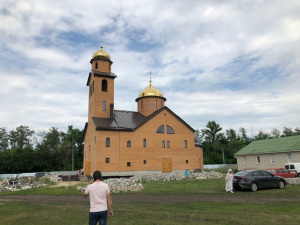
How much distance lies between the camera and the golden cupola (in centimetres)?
3569

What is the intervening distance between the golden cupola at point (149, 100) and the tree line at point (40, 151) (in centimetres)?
2610

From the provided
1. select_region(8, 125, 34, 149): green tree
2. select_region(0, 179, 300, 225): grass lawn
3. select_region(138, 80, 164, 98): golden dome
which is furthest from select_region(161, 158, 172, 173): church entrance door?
select_region(8, 125, 34, 149): green tree

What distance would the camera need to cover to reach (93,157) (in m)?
29.2

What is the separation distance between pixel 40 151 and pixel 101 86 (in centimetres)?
3510

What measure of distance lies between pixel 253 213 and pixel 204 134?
3023 inches

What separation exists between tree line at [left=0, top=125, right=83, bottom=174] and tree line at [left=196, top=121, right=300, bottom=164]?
35.7 metres

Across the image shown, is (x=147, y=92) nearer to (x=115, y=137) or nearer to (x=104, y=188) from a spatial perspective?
(x=115, y=137)

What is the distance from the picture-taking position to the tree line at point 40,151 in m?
52.9

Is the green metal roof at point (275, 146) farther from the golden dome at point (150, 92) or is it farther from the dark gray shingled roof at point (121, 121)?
the dark gray shingled roof at point (121, 121)

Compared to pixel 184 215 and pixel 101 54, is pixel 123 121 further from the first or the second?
pixel 184 215

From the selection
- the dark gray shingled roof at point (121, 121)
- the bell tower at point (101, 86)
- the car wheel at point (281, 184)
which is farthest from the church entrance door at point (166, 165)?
the car wheel at point (281, 184)

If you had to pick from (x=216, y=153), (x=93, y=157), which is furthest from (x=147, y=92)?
(x=216, y=153)

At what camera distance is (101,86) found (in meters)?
31.4

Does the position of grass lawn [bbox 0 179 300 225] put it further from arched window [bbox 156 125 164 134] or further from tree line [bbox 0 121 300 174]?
tree line [bbox 0 121 300 174]
